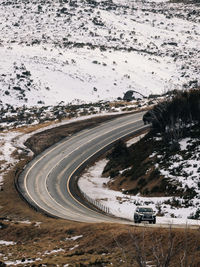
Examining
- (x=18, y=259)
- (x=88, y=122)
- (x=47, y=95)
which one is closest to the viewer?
(x=18, y=259)

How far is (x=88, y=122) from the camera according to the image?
80250 millimetres

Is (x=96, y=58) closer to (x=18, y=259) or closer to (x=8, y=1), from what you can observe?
(x=8, y=1)

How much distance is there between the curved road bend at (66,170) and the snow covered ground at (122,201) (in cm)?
182

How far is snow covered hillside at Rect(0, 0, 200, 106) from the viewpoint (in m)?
105

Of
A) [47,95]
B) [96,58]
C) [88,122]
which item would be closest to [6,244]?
[88,122]

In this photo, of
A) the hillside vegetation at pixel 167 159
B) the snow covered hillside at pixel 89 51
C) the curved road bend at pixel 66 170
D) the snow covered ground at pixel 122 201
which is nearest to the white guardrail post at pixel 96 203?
the snow covered ground at pixel 122 201

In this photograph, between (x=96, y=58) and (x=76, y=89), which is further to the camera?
(x=96, y=58)

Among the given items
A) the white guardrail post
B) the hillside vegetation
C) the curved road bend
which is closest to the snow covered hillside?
the curved road bend

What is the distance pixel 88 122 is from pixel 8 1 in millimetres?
104310

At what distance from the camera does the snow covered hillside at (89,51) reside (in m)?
105

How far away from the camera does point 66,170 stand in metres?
60.0

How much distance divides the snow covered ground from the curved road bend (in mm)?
1816

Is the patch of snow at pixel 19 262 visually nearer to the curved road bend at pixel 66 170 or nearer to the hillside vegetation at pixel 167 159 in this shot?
the curved road bend at pixel 66 170

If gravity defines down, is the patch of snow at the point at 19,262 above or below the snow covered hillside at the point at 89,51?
below
